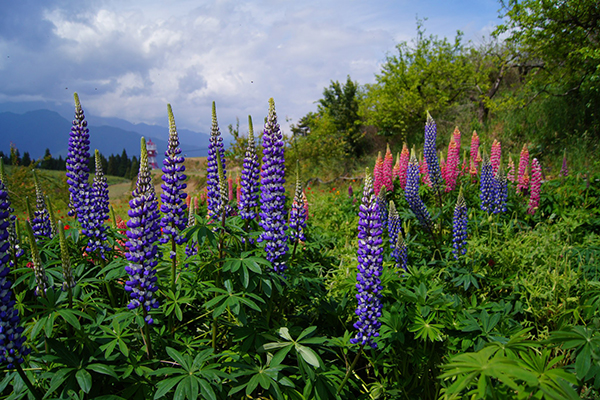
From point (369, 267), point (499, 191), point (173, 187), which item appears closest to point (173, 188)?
point (173, 187)

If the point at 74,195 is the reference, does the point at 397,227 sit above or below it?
below

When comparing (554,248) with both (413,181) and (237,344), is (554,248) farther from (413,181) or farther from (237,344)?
(237,344)

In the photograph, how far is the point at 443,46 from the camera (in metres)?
17.5

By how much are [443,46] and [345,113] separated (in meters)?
7.32

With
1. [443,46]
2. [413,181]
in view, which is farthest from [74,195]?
[443,46]

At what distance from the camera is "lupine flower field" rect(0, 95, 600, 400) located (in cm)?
189

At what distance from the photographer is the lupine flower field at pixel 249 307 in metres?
1.89

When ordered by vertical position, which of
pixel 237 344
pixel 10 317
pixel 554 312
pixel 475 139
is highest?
pixel 475 139

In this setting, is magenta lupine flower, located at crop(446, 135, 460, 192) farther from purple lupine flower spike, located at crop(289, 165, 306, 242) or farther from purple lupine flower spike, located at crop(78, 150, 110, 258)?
purple lupine flower spike, located at crop(78, 150, 110, 258)

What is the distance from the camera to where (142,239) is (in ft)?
6.72

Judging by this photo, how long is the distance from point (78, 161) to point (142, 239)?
159 cm

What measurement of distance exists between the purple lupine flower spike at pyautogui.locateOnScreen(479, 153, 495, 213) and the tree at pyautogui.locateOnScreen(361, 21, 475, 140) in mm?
12327

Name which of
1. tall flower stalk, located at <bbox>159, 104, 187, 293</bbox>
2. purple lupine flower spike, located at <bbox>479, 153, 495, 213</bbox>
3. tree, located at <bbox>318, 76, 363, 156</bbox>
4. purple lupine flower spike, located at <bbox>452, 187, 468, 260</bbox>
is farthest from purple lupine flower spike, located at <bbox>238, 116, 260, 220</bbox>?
tree, located at <bbox>318, 76, 363, 156</bbox>

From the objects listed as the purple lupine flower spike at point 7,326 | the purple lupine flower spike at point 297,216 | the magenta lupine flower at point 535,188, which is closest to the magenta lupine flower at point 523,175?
the magenta lupine flower at point 535,188
